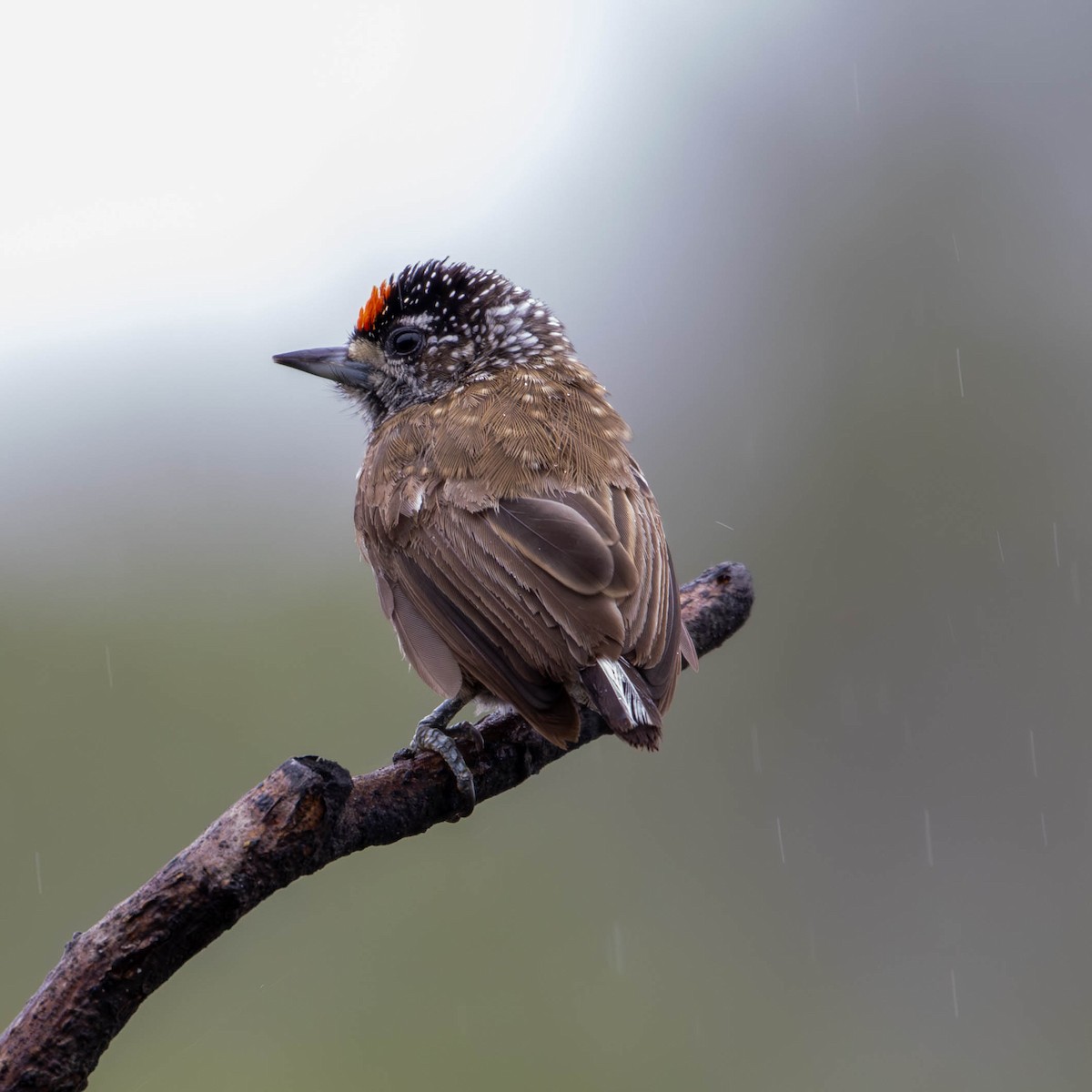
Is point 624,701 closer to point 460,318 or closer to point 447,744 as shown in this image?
point 447,744

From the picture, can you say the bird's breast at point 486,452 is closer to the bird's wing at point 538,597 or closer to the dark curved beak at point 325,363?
the bird's wing at point 538,597

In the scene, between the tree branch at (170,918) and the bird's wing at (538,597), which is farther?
the bird's wing at (538,597)

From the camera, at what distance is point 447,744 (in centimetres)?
372

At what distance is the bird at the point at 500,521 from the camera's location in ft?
12.3

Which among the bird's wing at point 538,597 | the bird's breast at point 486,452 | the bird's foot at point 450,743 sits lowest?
the bird's foot at point 450,743

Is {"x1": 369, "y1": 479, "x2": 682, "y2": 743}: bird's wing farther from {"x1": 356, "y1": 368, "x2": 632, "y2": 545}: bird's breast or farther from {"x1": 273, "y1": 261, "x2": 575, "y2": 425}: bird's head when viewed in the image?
{"x1": 273, "y1": 261, "x2": 575, "y2": 425}: bird's head

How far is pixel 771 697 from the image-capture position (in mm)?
13250

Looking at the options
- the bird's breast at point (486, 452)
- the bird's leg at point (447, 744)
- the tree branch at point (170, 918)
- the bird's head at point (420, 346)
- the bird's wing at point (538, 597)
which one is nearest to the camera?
the tree branch at point (170, 918)

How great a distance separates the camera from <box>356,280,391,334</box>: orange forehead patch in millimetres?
5461

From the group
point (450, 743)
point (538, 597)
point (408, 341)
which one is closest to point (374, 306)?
point (408, 341)

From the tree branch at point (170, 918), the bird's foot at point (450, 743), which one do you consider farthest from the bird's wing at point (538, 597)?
the tree branch at point (170, 918)

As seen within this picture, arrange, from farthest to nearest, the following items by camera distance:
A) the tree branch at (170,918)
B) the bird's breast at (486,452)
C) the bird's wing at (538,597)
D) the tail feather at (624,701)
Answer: the bird's breast at (486,452) < the bird's wing at (538,597) < the tail feather at (624,701) < the tree branch at (170,918)

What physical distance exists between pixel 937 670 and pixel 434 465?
9.89 meters

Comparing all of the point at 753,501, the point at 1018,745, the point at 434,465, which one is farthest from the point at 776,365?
the point at 434,465
